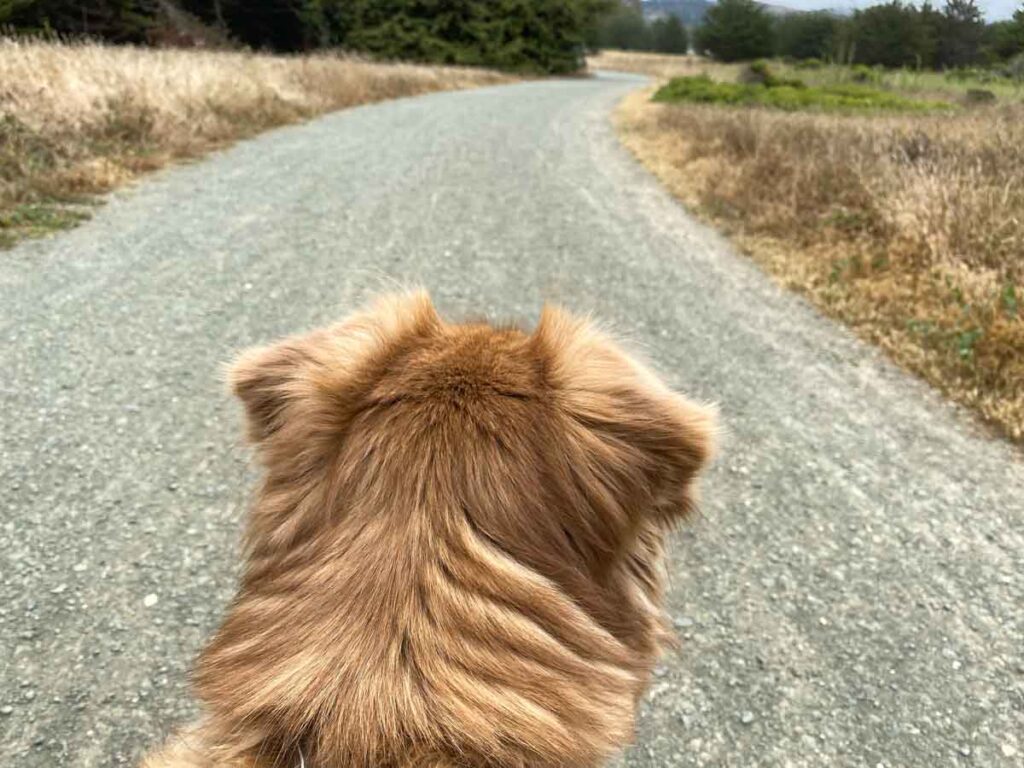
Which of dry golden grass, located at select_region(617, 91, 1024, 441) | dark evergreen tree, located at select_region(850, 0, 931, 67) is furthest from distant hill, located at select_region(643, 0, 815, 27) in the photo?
dark evergreen tree, located at select_region(850, 0, 931, 67)

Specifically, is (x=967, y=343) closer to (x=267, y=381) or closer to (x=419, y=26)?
(x=267, y=381)

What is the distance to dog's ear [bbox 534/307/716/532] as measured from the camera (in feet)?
3.96

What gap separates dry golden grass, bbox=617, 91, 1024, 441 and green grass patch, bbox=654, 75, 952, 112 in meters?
4.32

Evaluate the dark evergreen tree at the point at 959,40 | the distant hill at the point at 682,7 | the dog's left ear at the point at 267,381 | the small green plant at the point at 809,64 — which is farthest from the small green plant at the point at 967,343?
the small green plant at the point at 809,64

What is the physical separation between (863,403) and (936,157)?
4.65m

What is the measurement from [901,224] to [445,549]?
21.1 feet

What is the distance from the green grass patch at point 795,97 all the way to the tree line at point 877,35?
674mm

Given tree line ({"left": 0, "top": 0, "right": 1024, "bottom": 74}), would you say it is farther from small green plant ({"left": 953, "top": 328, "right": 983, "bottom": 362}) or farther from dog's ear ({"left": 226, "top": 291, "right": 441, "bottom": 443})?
dog's ear ({"left": 226, "top": 291, "right": 441, "bottom": 443})

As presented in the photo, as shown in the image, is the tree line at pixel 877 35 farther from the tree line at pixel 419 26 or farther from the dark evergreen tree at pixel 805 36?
the tree line at pixel 419 26

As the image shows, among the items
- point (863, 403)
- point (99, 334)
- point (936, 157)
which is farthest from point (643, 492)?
point (936, 157)

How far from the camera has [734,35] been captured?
1484 cm

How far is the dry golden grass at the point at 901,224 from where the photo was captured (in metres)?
4.67

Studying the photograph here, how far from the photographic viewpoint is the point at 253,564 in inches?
52.6

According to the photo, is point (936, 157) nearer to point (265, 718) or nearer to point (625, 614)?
point (625, 614)
